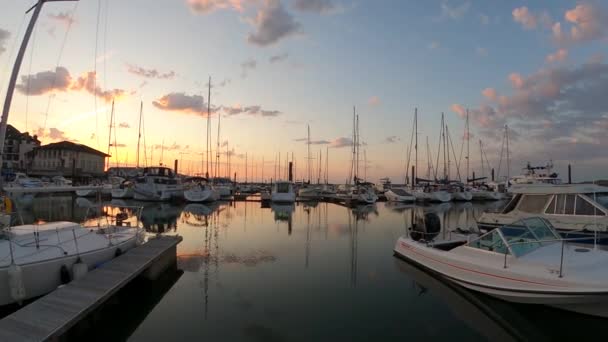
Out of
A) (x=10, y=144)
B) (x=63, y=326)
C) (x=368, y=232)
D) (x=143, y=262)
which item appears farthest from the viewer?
(x=10, y=144)

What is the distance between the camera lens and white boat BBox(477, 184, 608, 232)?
560 inches

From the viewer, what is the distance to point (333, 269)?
43.8ft

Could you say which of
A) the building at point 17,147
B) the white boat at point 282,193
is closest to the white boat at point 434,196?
the white boat at point 282,193

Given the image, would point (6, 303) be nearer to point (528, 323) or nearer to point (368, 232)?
point (528, 323)

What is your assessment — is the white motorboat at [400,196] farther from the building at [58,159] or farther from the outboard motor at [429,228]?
the building at [58,159]

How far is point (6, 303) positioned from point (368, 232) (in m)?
18.1

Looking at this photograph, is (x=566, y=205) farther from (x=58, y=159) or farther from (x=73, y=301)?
(x=58, y=159)

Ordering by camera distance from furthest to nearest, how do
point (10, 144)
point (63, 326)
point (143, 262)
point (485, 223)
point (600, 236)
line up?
point (10, 144), point (485, 223), point (600, 236), point (143, 262), point (63, 326)

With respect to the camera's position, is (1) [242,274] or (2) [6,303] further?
(1) [242,274]

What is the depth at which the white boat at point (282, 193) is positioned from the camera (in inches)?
1850

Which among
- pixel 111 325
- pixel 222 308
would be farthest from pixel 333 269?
pixel 111 325

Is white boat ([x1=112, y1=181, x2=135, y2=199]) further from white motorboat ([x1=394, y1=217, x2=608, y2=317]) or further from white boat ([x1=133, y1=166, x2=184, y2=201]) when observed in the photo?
white motorboat ([x1=394, y1=217, x2=608, y2=317])

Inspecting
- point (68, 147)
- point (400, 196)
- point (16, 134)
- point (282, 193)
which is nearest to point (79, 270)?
point (282, 193)

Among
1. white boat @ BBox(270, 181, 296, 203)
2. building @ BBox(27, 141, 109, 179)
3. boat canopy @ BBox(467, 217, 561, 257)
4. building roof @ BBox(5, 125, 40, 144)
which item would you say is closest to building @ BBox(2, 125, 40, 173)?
building roof @ BBox(5, 125, 40, 144)
